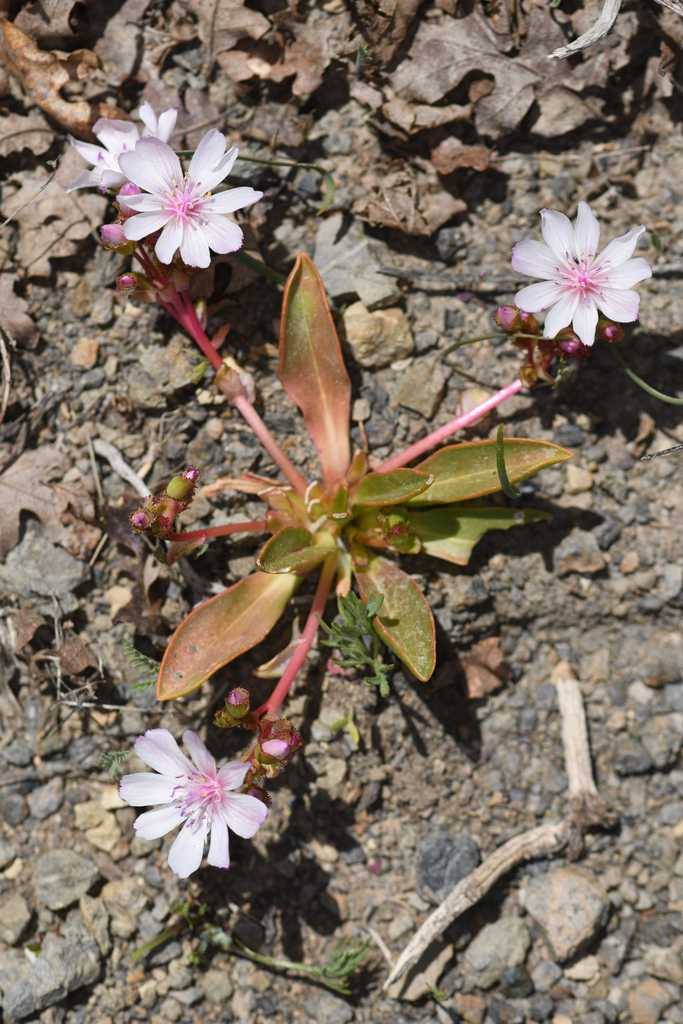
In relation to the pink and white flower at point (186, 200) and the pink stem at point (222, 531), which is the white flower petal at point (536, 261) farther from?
the pink stem at point (222, 531)

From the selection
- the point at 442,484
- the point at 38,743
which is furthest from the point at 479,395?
the point at 38,743

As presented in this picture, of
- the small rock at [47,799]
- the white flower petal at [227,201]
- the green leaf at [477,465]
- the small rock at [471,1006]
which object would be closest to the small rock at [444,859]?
the small rock at [471,1006]

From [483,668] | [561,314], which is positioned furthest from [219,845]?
[561,314]

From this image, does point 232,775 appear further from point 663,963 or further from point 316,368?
point 663,963

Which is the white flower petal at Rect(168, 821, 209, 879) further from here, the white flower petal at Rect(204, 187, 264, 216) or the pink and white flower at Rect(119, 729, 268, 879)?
the white flower petal at Rect(204, 187, 264, 216)

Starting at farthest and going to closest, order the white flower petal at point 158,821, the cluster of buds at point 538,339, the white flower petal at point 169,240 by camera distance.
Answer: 1. the cluster of buds at point 538,339
2. the white flower petal at point 169,240
3. the white flower petal at point 158,821

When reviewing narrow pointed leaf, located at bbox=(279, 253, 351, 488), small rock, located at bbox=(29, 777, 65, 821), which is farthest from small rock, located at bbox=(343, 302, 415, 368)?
small rock, located at bbox=(29, 777, 65, 821)
